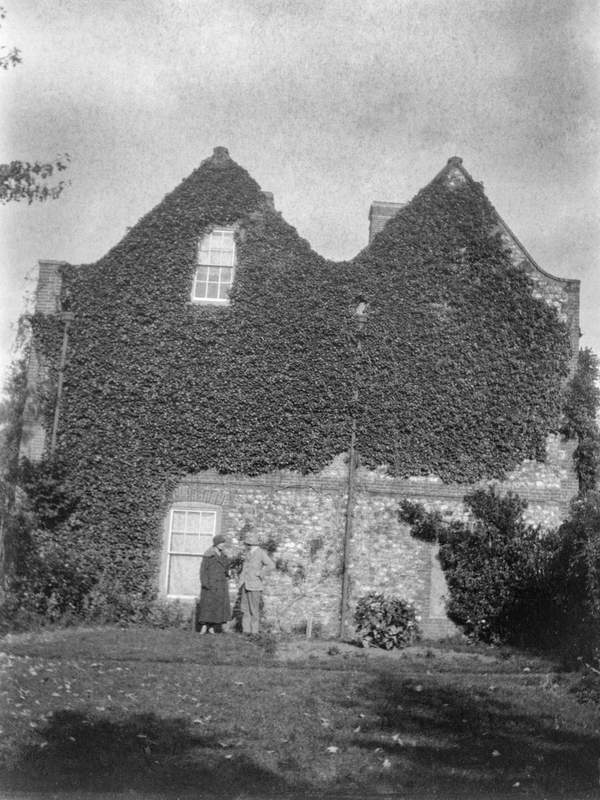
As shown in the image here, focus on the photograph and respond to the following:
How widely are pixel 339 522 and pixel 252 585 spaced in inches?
103

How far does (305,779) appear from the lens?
7.25 metres

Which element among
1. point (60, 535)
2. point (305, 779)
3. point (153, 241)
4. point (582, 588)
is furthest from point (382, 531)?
→ point (305, 779)

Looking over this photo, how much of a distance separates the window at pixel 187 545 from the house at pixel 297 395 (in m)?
0.04

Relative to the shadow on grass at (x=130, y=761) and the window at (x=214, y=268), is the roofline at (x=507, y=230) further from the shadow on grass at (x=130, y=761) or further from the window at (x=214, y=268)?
the shadow on grass at (x=130, y=761)

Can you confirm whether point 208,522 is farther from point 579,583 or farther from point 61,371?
point 579,583

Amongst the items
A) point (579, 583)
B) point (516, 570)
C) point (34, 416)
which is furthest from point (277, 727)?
point (34, 416)

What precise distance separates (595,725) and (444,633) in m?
8.74

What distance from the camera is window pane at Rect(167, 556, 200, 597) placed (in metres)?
18.5

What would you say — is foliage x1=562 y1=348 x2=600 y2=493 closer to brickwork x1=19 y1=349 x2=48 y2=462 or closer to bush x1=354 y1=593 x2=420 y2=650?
bush x1=354 y1=593 x2=420 y2=650

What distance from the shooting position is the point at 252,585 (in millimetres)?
17000

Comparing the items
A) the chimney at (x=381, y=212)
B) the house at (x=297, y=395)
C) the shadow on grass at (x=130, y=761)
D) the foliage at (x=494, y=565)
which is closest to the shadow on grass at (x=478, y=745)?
the shadow on grass at (x=130, y=761)

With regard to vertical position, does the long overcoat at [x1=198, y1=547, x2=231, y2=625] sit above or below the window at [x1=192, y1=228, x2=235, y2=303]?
below

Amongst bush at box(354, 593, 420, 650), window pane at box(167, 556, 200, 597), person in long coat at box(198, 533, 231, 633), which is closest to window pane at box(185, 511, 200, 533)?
window pane at box(167, 556, 200, 597)

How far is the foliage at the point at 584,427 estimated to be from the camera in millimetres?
18766
